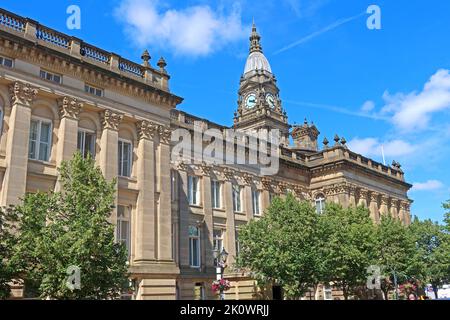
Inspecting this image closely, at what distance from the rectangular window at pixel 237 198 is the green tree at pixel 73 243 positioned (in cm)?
2012

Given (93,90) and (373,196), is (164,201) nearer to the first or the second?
(93,90)

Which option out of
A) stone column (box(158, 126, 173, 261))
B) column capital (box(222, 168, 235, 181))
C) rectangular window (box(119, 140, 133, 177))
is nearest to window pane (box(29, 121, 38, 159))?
rectangular window (box(119, 140, 133, 177))

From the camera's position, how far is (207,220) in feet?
120

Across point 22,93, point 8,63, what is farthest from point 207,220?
point 8,63

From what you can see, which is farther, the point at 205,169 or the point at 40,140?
the point at 205,169

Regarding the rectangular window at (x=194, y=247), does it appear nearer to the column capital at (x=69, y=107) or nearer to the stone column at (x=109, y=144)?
the stone column at (x=109, y=144)

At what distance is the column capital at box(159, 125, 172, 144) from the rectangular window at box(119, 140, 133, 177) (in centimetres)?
243

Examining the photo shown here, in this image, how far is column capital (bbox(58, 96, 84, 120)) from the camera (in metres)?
26.0

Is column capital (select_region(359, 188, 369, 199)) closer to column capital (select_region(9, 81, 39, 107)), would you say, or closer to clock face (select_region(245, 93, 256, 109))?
clock face (select_region(245, 93, 256, 109))

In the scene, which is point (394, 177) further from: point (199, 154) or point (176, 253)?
point (176, 253)

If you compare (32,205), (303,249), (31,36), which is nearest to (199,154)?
(303,249)

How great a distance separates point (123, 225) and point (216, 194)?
41.1 ft

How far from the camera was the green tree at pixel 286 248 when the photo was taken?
99.9 ft

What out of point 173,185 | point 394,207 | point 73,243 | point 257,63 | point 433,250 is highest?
point 257,63
